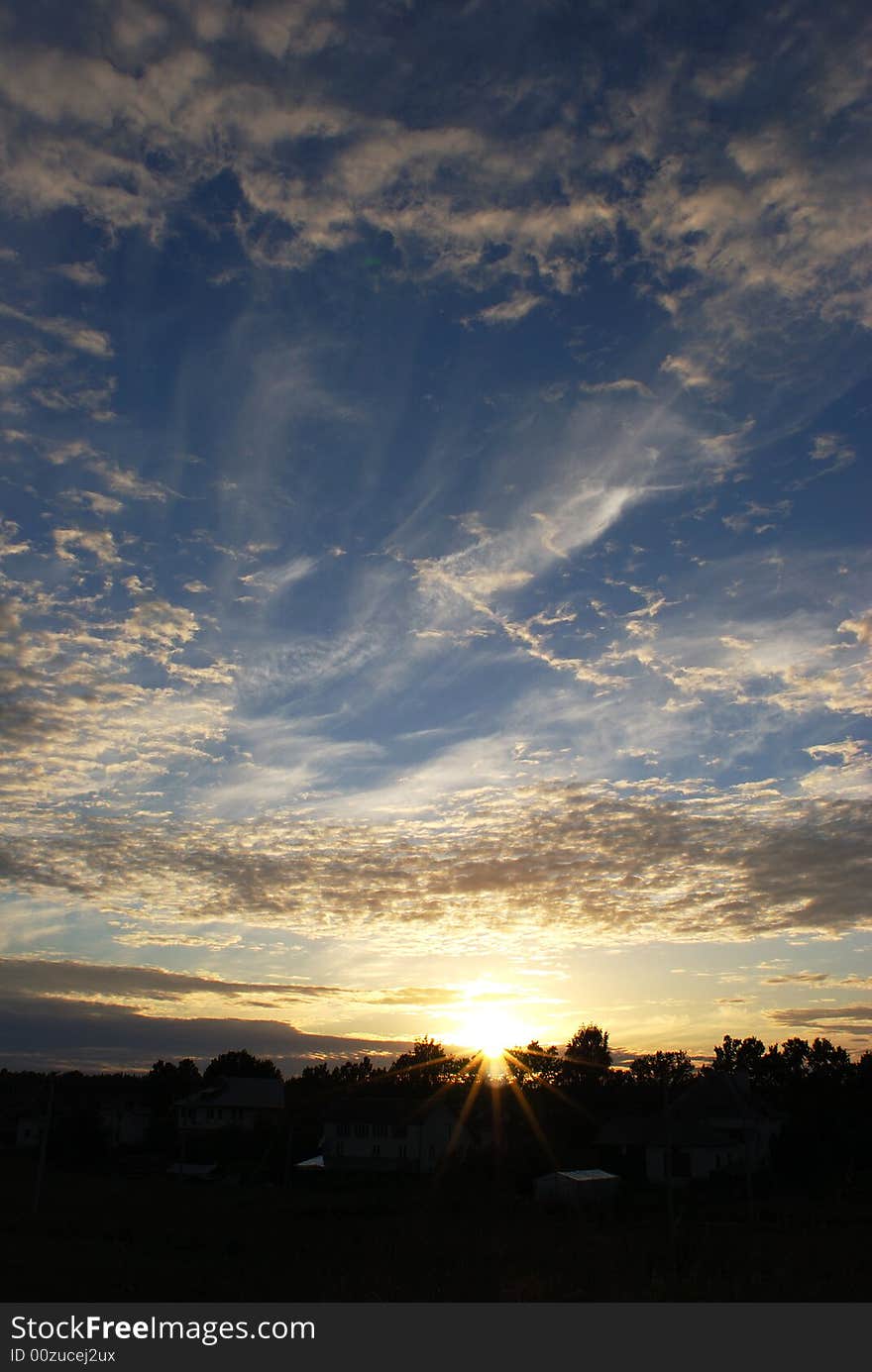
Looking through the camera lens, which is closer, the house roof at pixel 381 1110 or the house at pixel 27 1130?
the house roof at pixel 381 1110

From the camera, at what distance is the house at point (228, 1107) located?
97000mm

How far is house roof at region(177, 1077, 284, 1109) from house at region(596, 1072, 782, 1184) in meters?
40.7

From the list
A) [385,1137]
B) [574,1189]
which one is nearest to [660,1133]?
[574,1189]

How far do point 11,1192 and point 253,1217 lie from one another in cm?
1824

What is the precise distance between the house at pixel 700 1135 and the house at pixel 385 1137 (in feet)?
49.3

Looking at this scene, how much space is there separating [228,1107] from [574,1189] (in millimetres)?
57432

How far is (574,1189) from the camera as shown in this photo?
5144 centimetres

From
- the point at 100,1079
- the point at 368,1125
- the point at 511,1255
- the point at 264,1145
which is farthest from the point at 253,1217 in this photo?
the point at 100,1079

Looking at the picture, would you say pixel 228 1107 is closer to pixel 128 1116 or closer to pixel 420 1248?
pixel 128 1116

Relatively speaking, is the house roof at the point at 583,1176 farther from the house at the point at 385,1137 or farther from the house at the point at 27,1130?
the house at the point at 27,1130

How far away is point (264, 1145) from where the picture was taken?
248ft

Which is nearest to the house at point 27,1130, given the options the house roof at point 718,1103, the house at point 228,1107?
the house at point 228,1107

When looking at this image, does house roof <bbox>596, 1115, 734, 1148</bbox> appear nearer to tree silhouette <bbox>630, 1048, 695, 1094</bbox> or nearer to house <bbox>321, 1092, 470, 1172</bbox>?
house <bbox>321, 1092, 470, 1172</bbox>
